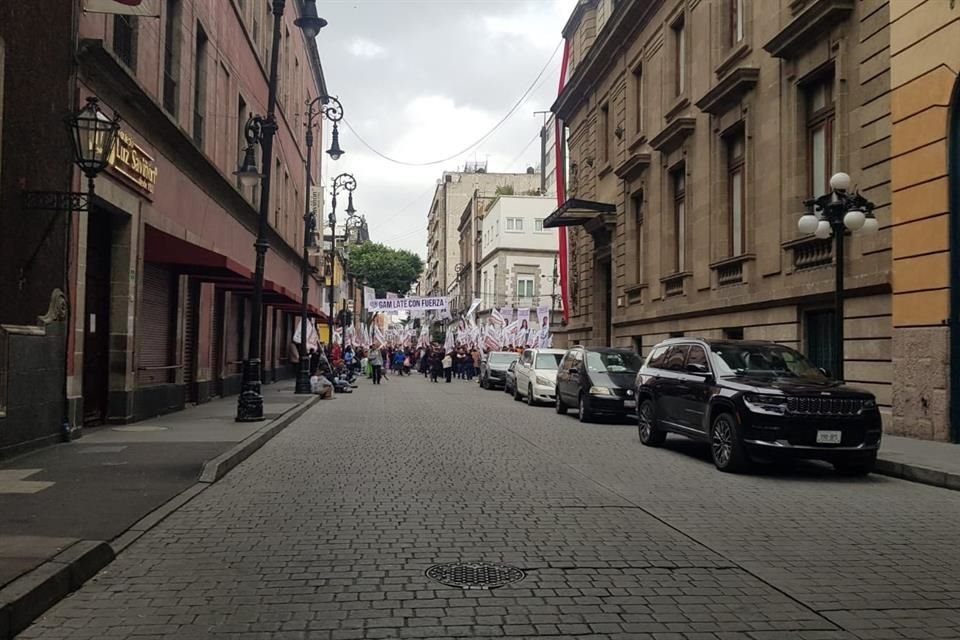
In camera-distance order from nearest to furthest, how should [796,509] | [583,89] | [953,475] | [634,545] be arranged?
1. [634,545]
2. [796,509]
3. [953,475]
4. [583,89]

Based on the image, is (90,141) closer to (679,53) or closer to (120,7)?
(120,7)

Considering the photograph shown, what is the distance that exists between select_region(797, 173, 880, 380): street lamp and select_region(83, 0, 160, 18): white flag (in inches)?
423

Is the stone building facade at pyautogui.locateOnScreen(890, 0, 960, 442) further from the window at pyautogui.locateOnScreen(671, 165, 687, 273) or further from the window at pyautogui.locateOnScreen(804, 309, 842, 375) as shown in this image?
the window at pyautogui.locateOnScreen(671, 165, 687, 273)

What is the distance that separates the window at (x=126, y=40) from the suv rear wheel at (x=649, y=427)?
10.4 metres

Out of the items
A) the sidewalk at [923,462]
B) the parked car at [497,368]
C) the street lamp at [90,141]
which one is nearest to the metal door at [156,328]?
the street lamp at [90,141]

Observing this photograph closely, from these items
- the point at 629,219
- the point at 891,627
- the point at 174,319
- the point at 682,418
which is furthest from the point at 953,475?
the point at 629,219

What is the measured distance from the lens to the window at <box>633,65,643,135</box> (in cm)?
2883

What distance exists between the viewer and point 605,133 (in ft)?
109

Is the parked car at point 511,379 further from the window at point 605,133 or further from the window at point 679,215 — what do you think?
the window at point 605,133

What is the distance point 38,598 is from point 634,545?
4148mm

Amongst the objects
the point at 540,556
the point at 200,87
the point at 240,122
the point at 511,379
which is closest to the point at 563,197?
the point at 511,379

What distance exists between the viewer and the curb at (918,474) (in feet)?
31.7

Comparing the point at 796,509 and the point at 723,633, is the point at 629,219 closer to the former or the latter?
the point at 796,509

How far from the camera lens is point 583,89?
35406 mm
